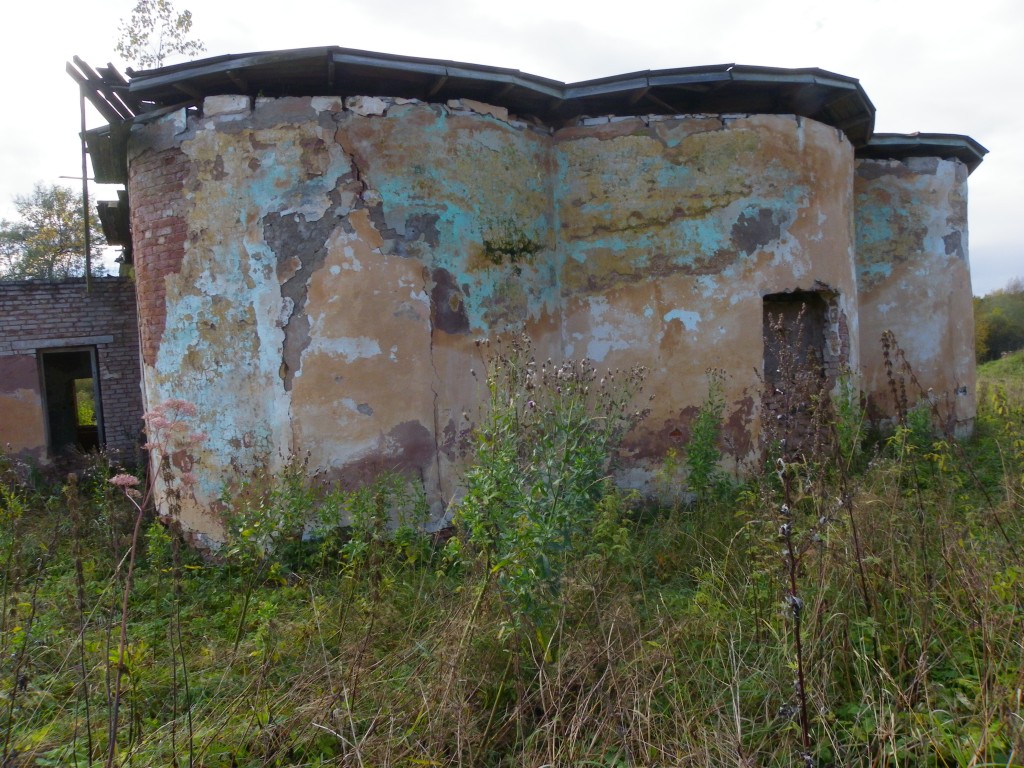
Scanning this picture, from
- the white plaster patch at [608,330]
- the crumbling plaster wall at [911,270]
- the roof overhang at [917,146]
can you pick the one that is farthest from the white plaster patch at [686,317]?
the roof overhang at [917,146]

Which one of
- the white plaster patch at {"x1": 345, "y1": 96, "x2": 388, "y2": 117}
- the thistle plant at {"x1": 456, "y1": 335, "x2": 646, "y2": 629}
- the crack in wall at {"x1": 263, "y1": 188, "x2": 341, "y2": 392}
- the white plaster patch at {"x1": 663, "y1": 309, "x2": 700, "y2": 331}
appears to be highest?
the white plaster patch at {"x1": 345, "y1": 96, "x2": 388, "y2": 117}

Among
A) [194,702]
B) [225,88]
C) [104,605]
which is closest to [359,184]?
[225,88]

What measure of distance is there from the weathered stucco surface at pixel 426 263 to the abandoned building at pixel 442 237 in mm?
17

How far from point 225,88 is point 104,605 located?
380 centimetres

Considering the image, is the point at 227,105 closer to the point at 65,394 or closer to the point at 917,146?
the point at 917,146

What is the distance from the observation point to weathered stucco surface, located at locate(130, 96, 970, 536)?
5145 millimetres

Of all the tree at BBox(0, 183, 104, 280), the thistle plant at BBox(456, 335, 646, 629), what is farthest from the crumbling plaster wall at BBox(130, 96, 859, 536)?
the tree at BBox(0, 183, 104, 280)

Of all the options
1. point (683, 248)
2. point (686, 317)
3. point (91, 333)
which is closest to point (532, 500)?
point (686, 317)

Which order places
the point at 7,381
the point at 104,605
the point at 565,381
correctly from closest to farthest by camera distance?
the point at 565,381 < the point at 104,605 < the point at 7,381

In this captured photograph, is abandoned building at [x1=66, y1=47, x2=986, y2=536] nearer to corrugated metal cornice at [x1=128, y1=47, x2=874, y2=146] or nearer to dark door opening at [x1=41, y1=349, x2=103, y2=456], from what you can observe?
corrugated metal cornice at [x1=128, y1=47, x2=874, y2=146]

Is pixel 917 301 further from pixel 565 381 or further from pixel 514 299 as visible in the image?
pixel 565 381

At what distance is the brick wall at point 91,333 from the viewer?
903 centimetres

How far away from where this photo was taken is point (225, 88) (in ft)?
17.2

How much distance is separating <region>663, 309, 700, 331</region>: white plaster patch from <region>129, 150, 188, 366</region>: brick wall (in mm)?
4131
